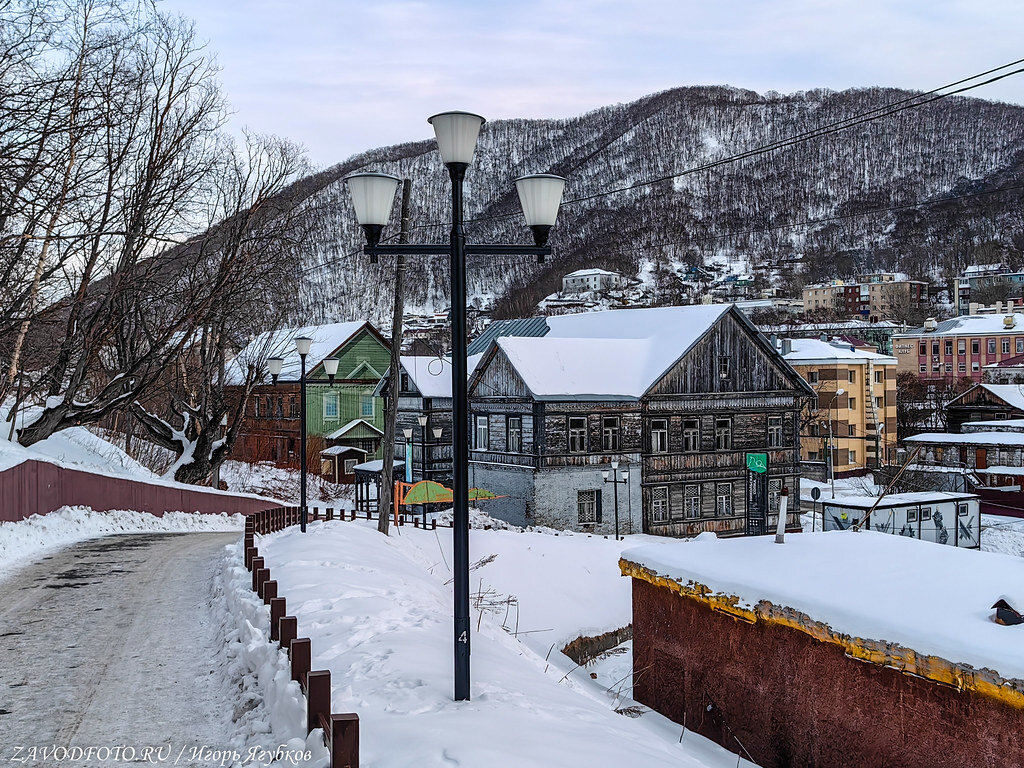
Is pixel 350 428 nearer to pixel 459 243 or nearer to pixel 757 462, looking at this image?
pixel 757 462

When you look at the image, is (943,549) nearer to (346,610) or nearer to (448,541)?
(346,610)

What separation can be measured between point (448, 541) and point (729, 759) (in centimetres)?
1384

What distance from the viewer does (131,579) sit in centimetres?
1297

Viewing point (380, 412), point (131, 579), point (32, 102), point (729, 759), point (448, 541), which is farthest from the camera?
point (380, 412)

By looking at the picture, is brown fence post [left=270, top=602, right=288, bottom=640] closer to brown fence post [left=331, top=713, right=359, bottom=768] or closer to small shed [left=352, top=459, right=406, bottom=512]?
brown fence post [left=331, top=713, right=359, bottom=768]

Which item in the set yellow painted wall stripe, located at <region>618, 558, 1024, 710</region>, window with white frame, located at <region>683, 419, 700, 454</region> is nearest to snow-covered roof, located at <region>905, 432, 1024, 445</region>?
window with white frame, located at <region>683, 419, 700, 454</region>

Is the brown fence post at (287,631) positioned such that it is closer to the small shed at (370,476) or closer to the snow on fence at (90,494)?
the snow on fence at (90,494)

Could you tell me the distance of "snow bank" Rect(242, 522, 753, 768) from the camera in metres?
5.63

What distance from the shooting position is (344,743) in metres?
4.84

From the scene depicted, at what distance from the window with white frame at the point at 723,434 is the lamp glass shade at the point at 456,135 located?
Answer: 32540 millimetres

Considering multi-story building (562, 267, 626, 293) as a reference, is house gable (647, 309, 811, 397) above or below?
below

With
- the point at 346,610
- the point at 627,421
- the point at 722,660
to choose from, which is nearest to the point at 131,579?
the point at 346,610

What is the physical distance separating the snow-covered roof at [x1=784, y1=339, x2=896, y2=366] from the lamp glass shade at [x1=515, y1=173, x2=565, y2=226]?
5648cm

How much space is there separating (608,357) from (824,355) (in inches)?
1233
